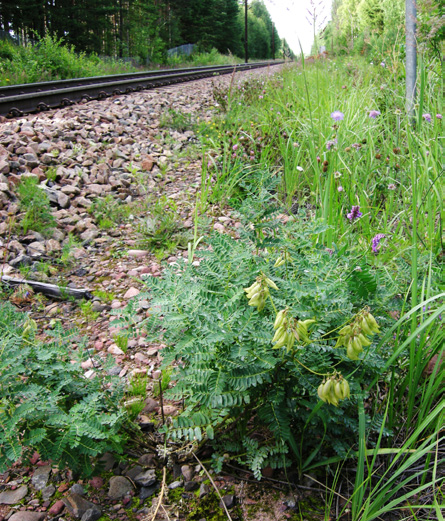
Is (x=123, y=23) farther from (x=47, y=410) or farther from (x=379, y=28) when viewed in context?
(x=47, y=410)

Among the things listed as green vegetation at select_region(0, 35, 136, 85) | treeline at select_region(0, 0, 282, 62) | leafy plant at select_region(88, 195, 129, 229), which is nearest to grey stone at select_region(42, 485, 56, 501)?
leafy plant at select_region(88, 195, 129, 229)

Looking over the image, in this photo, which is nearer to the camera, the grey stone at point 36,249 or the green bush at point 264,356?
the green bush at point 264,356

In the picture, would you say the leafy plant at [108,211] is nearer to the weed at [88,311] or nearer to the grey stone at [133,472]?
the weed at [88,311]

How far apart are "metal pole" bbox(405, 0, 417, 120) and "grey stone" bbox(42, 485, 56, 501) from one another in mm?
3125

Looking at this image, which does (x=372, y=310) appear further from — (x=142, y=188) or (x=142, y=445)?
(x=142, y=188)

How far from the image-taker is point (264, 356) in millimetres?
1207

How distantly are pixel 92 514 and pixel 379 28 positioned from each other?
517 inches

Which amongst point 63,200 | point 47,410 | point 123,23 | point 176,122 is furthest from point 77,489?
point 123,23

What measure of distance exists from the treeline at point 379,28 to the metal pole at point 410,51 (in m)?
0.06

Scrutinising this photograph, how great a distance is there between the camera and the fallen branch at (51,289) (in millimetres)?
2705

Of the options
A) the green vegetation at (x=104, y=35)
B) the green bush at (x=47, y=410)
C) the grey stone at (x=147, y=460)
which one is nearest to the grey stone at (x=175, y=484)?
the grey stone at (x=147, y=460)

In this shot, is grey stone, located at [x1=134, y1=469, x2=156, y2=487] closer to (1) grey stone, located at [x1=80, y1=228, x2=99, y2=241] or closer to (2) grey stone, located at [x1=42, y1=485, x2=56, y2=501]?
(2) grey stone, located at [x1=42, y1=485, x2=56, y2=501]

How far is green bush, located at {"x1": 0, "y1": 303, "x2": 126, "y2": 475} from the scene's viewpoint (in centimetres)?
122

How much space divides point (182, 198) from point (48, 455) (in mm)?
3213
